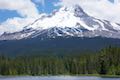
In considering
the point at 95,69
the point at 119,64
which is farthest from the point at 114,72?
the point at 95,69

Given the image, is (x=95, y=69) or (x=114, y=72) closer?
(x=114, y=72)

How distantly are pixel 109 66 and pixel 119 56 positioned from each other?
6.70 m

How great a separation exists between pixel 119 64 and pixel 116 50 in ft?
32.2

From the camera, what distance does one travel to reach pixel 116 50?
Result: 18812 cm

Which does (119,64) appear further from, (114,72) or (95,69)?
(95,69)

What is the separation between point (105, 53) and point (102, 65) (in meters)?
5.56

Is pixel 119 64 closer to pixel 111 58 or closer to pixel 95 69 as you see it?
pixel 111 58

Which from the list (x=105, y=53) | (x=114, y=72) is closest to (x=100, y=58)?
(x=105, y=53)

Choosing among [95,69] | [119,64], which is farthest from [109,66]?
[95,69]

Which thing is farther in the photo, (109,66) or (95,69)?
(95,69)

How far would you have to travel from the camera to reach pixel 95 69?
650 ft

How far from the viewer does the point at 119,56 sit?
184375 mm

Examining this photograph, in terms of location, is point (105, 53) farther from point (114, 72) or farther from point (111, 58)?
point (114, 72)

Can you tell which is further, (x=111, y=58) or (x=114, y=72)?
(x=111, y=58)
